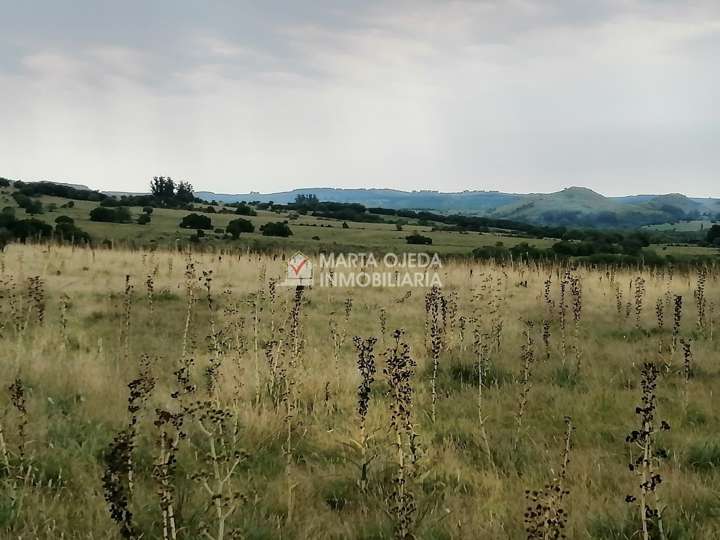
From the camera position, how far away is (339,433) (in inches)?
188

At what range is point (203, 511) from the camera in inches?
131

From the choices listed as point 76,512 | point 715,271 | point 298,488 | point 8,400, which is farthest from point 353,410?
point 715,271

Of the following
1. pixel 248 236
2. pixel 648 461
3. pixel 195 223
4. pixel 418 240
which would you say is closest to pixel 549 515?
pixel 648 461

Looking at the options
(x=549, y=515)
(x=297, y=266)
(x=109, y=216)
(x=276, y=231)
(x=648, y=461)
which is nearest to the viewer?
(x=549, y=515)

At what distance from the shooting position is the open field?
10.3 feet

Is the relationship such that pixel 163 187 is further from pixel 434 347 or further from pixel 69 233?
pixel 434 347

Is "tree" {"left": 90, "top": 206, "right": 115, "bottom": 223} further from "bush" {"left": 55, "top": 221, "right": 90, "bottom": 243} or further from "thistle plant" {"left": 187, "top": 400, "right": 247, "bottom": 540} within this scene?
"thistle plant" {"left": 187, "top": 400, "right": 247, "bottom": 540}

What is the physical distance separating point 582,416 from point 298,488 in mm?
3014

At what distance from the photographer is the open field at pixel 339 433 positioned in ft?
10.3

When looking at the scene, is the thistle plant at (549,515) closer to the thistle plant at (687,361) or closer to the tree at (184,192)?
the thistle plant at (687,361)

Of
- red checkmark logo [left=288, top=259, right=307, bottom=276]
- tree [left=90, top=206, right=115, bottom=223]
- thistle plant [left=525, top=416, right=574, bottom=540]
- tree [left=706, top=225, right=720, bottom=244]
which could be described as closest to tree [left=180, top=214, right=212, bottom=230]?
tree [left=90, top=206, right=115, bottom=223]

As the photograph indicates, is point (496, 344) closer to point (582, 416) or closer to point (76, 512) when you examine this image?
point (582, 416)

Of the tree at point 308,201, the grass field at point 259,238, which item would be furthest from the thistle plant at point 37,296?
the tree at point 308,201

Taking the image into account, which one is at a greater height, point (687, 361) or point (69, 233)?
point (69, 233)
